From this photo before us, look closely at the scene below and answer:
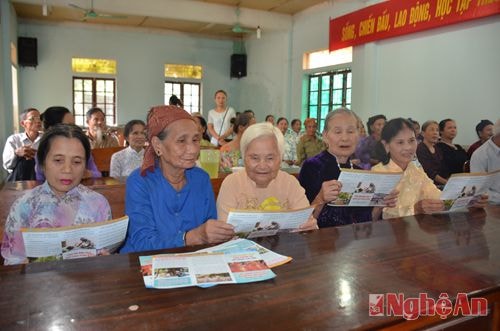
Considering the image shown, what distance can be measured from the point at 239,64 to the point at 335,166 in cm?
1031

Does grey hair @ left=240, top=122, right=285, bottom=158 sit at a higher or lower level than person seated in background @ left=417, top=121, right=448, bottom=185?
higher

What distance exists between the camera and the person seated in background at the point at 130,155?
369 centimetres

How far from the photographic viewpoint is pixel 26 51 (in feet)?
→ 33.2

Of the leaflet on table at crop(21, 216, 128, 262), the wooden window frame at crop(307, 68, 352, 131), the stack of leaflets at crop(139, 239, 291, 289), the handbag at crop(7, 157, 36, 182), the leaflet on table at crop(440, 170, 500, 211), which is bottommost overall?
the handbag at crop(7, 157, 36, 182)

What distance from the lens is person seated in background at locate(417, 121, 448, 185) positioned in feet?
15.3

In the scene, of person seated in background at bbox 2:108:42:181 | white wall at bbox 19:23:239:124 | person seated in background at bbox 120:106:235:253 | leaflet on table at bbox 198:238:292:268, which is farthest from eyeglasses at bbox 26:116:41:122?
white wall at bbox 19:23:239:124

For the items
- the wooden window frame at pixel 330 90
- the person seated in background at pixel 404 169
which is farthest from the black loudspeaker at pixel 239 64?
the person seated in background at pixel 404 169

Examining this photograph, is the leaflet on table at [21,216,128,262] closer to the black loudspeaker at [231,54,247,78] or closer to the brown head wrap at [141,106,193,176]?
the brown head wrap at [141,106,193,176]

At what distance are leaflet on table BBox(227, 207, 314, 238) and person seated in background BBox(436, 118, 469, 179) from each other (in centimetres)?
415

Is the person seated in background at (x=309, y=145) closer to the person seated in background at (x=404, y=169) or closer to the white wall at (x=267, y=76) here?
the white wall at (x=267, y=76)

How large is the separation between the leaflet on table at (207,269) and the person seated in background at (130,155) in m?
2.58

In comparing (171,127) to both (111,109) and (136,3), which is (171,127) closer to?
(136,3)

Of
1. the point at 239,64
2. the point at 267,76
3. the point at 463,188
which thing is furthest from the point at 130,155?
the point at 239,64

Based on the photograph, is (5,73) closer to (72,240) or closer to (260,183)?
(260,183)
